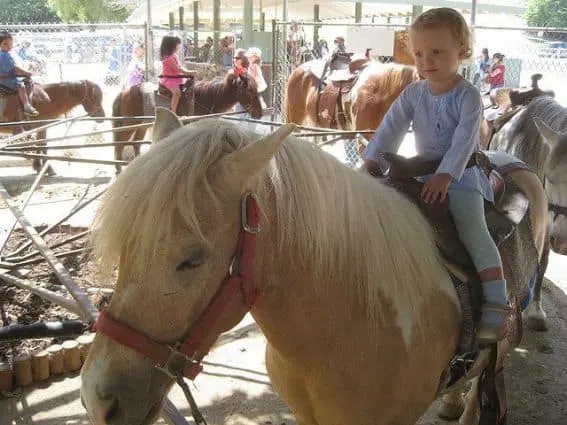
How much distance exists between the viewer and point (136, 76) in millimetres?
11031

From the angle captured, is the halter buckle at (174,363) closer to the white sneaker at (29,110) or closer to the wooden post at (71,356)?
the wooden post at (71,356)

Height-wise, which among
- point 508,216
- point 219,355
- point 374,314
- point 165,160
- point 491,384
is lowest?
point 219,355

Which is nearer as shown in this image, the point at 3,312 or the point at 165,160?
the point at 165,160

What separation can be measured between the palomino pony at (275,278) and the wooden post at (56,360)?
2408 mm

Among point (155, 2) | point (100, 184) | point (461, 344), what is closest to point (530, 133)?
point (461, 344)

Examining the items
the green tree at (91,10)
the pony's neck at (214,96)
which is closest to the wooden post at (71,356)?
the pony's neck at (214,96)

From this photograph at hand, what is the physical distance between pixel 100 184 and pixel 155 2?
1952 centimetres

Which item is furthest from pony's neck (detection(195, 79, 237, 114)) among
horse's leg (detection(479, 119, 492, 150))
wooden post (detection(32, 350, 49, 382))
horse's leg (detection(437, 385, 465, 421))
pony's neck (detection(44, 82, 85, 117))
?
horse's leg (detection(437, 385, 465, 421))

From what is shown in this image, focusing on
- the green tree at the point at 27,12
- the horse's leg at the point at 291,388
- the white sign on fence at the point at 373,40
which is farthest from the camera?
the green tree at the point at 27,12

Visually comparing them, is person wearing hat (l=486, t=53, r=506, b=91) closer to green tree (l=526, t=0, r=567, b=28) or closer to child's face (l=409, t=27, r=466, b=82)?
child's face (l=409, t=27, r=466, b=82)

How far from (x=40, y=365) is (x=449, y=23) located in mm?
3401

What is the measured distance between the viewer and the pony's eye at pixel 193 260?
133 centimetres

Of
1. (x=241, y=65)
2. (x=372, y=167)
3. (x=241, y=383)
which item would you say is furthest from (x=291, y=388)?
(x=241, y=65)

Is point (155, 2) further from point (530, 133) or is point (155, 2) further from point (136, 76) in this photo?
point (530, 133)
